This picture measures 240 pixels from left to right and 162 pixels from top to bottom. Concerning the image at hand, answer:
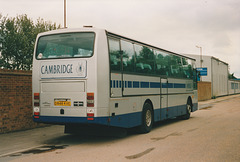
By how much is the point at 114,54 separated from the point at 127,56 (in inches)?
36.4

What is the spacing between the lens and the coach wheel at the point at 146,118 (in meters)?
11.2

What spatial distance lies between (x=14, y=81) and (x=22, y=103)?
936 mm

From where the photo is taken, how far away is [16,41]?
39.1 metres

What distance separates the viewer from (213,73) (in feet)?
178

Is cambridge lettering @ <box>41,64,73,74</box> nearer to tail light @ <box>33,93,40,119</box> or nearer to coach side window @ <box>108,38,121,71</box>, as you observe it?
tail light @ <box>33,93,40,119</box>

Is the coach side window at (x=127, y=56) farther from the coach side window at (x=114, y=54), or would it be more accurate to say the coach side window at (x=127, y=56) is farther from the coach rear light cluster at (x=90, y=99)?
the coach rear light cluster at (x=90, y=99)

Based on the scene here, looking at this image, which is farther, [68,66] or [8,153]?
[68,66]

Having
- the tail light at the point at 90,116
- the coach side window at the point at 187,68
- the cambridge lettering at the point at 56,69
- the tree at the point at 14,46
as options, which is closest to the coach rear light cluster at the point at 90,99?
the tail light at the point at 90,116

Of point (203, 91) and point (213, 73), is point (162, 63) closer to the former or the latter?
point (203, 91)

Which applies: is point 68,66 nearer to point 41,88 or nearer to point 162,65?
point 41,88

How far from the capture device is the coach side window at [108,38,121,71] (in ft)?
30.4

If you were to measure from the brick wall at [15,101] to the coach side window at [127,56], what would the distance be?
420 centimetres

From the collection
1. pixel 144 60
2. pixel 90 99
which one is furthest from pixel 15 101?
pixel 144 60

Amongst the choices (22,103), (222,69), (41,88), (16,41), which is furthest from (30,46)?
(222,69)
